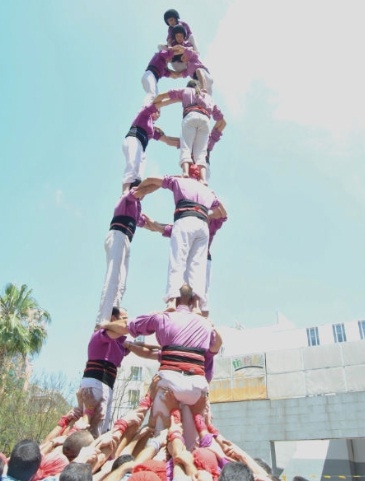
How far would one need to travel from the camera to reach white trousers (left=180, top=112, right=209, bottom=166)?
7426 millimetres

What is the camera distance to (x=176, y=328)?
4609mm

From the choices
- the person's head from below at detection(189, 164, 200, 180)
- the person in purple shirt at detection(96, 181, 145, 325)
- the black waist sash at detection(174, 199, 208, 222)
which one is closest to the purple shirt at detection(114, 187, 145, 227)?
the person in purple shirt at detection(96, 181, 145, 325)

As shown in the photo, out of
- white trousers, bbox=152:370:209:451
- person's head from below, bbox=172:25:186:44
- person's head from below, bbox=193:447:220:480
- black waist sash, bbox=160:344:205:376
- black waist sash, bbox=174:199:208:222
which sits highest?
person's head from below, bbox=172:25:186:44

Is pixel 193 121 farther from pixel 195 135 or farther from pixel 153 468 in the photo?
pixel 153 468

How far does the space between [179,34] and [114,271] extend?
6159mm

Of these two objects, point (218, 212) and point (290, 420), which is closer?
point (218, 212)

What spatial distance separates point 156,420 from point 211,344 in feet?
3.40

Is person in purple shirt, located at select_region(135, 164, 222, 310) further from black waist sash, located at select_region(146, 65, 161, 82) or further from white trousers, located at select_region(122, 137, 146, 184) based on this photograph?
black waist sash, located at select_region(146, 65, 161, 82)

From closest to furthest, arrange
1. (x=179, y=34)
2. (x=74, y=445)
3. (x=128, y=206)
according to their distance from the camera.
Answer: (x=74, y=445), (x=128, y=206), (x=179, y=34)

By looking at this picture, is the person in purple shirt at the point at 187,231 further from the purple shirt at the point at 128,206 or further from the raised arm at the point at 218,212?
the purple shirt at the point at 128,206

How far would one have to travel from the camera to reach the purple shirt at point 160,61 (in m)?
9.50

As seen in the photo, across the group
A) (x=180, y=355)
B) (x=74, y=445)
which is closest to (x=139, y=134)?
(x=180, y=355)

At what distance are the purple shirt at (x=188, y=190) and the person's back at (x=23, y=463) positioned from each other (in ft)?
13.0

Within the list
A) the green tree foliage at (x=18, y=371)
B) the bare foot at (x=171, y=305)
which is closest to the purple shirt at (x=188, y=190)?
the bare foot at (x=171, y=305)
